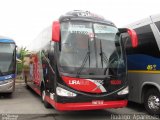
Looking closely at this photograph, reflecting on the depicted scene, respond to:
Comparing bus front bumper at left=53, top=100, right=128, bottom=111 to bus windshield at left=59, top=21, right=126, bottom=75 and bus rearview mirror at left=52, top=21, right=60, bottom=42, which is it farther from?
bus rearview mirror at left=52, top=21, right=60, bottom=42

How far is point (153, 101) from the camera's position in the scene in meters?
9.62

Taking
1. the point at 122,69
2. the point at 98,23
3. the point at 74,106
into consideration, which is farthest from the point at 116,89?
the point at 98,23

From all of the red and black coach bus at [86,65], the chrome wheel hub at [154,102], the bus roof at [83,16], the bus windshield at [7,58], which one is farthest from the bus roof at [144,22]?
the bus windshield at [7,58]

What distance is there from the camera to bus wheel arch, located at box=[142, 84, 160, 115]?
30.9 feet

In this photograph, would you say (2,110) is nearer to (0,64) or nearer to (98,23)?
(0,64)

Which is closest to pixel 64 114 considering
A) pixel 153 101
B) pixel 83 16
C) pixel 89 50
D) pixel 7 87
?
pixel 89 50

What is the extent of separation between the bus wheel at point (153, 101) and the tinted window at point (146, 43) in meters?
1.21

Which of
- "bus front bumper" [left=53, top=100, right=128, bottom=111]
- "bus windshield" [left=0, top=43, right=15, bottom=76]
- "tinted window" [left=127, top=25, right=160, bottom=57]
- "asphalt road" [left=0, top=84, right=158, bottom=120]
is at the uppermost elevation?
"tinted window" [left=127, top=25, right=160, bottom=57]

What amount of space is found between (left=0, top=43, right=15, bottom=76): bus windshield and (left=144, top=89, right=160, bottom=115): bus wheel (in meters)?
6.94

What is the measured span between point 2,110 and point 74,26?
4.32 m

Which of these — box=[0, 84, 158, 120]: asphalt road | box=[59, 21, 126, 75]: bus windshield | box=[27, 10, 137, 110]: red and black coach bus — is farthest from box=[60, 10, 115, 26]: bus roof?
box=[0, 84, 158, 120]: asphalt road

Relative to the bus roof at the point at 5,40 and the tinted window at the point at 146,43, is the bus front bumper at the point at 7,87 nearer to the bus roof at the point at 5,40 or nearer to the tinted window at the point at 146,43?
the bus roof at the point at 5,40

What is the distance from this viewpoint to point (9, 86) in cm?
1406

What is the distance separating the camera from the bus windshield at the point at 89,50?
28.4 ft
